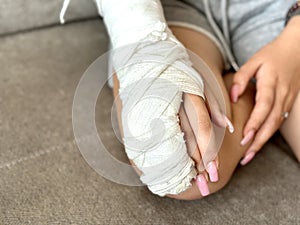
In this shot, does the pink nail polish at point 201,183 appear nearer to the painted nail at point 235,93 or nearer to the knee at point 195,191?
the knee at point 195,191

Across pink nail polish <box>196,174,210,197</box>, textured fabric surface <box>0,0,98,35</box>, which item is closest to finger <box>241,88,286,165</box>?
pink nail polish <box>196,174,210,197</box>

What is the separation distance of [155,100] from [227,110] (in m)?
0.13

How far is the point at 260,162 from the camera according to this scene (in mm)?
682

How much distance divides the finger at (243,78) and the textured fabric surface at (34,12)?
1.15 feet

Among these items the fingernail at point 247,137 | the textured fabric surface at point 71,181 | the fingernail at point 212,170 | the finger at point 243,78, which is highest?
the finger at point 243,78

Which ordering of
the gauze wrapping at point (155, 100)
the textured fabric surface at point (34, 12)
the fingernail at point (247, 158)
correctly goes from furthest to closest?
the textured fabric surface at point (34, 12), the fingernail at point (247, 158), the gauze wrapping at point (155, 100)

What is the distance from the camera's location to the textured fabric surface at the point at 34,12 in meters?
0.85

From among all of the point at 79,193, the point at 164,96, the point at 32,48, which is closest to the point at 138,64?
the point at 164,96

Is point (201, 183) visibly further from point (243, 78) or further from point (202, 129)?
point (243, 78)

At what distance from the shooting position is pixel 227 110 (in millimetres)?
649

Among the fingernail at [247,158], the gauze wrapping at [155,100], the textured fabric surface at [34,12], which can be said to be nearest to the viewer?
the gauze wrapping at [155,100]

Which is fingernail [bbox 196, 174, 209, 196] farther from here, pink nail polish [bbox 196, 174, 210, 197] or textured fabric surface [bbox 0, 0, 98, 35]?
textured fabric surface [bbox 0, 0, 98, 35]

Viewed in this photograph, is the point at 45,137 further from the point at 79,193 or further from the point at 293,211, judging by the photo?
the point at 293,211

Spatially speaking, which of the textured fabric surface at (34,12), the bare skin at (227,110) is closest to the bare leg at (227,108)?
the bare skin at (227,110)
